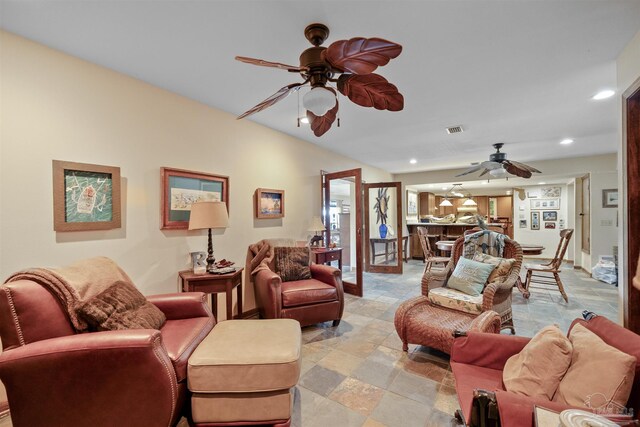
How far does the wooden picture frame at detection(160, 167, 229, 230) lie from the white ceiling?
805 millimetres

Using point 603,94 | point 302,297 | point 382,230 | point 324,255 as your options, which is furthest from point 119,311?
point 382,230

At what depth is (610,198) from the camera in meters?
5.14

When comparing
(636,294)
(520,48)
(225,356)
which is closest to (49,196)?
(225,356)

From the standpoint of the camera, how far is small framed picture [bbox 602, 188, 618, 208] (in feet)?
16.8

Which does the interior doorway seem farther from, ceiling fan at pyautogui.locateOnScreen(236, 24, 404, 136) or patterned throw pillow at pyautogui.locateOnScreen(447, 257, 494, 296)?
ceiling fan at pyautogui.locateOnScreen(236, 24, 404, 136)

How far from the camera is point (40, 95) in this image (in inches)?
73.9

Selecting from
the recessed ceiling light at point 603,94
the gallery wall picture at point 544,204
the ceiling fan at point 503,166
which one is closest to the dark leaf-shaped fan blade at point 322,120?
the recessed ceiling light at point 603,94

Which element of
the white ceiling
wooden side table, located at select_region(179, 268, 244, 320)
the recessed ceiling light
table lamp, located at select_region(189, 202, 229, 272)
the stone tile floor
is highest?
the white ceiling

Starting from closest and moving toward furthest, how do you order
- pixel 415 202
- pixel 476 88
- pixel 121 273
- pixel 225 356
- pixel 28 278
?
pixel 28 278, pixel 225 356, pixel 121 273, pixel 476 88, pixel 415 202

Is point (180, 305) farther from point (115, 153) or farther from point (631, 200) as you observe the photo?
point (631, 200)

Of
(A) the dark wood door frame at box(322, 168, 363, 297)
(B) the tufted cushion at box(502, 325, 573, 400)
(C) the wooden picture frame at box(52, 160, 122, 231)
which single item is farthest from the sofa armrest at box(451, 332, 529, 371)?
(C) the wooden picture frame at box(52, 160, 122, 231)

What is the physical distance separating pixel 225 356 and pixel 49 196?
1729 millimetres

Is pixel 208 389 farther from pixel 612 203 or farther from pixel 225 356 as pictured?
pixel 612 203

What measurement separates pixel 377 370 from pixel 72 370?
1949 millimetres
